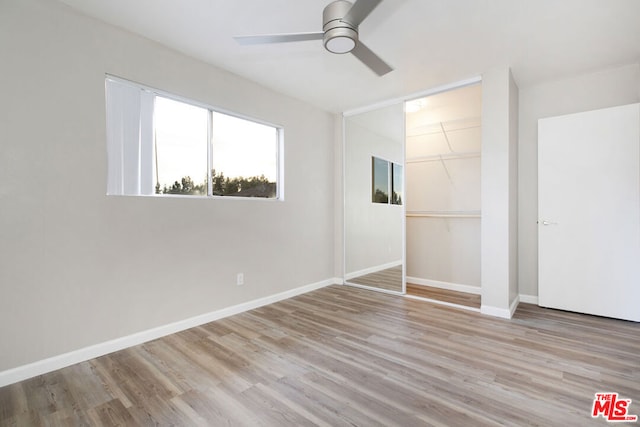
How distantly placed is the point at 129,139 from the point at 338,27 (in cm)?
199

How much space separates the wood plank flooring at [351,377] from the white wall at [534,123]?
2.67ft

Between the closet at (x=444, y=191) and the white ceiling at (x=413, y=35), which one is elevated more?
the white ceiling at (x=413, y=35)

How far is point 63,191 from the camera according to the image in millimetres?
2211

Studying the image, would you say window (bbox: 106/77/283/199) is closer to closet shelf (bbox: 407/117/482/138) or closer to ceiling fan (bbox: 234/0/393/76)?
ceiling fan (bbox: 234/0/393/76)

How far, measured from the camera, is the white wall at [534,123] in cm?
334

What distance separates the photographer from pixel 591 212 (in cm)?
322

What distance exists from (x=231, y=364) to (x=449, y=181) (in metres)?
3.83

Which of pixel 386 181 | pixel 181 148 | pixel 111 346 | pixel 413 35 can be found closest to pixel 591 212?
pixel 386 181

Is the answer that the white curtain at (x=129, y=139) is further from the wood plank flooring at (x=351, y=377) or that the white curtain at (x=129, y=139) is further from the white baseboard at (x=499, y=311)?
the white baseboard at (x=499, y=311)

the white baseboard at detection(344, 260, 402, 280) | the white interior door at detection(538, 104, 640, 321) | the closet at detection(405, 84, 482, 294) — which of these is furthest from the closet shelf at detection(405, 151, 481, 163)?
the white baseboard at detection(344, 260, 402, 280)

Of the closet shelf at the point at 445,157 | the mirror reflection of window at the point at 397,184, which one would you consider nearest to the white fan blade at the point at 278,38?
the mirror reflection of window at the point at 397,184

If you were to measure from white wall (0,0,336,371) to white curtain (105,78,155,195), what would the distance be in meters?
0.09

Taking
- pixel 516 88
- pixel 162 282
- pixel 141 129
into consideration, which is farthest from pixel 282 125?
pixel 516 88

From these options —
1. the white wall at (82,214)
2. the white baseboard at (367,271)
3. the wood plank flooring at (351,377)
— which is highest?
the white wall at (82,214)
